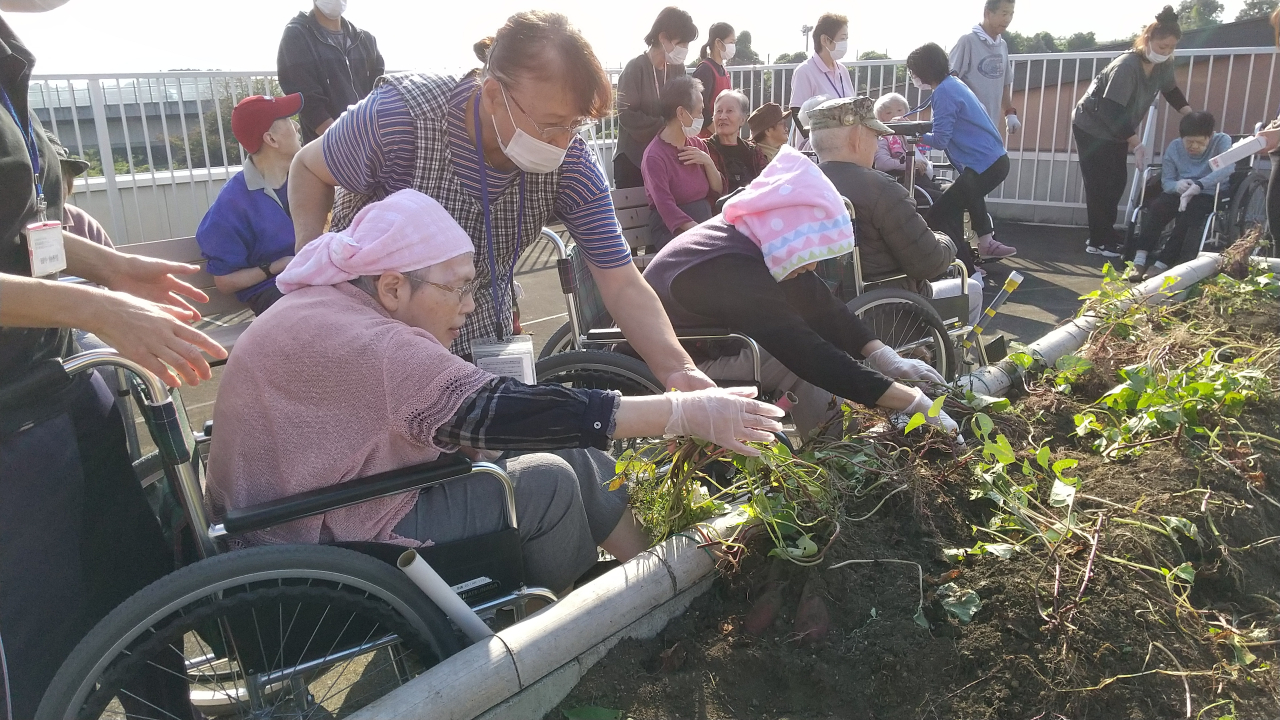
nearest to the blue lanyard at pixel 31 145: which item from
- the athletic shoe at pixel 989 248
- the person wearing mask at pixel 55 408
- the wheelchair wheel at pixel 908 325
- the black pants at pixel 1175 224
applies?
the person wearing mask at pixel 55 408

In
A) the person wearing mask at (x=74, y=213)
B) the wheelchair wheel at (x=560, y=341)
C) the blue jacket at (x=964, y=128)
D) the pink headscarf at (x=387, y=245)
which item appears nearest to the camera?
the pink headscarf at (x=387, y=245)

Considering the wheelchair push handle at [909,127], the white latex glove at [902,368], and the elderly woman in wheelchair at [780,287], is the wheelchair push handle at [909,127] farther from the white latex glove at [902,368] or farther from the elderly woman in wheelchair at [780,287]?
the white latex glove at [902,368]

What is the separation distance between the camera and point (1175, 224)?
22.9 ft

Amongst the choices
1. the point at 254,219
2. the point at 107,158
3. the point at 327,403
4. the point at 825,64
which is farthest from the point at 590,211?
the point at 107,158

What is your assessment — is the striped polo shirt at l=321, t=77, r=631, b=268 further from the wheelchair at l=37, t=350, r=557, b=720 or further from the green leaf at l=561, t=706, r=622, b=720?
the green leaf at l=561, t=706, r=622, b=720

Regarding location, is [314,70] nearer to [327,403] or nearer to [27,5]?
[27,5]

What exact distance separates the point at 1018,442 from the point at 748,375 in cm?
95

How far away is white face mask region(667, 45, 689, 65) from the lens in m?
6.52

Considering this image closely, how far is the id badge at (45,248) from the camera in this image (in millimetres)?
1525

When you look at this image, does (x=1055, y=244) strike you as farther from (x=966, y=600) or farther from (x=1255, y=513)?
(x=966, y=600)

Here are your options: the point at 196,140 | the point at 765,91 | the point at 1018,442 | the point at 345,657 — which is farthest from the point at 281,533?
the point at 765,91

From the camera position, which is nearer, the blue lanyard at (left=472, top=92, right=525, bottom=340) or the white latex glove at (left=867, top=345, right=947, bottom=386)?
the blue lanyard at (left=472, top=92, right=525, bottom=340)

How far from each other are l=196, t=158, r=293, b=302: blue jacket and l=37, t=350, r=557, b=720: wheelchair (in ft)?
6.95

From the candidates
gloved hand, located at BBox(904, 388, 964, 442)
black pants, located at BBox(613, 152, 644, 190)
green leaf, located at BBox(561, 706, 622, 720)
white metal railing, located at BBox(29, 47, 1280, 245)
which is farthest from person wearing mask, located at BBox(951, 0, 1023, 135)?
green leaf, located at BBox(561, 706, 622, 720)
